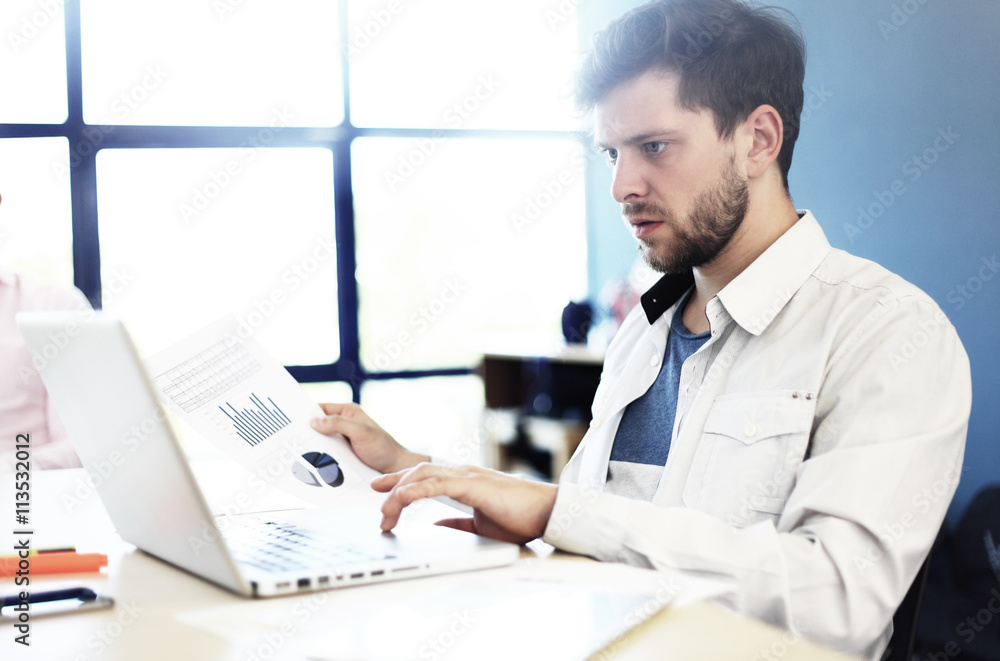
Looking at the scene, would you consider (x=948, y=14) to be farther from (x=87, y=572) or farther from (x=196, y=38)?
(x=196, y=38)

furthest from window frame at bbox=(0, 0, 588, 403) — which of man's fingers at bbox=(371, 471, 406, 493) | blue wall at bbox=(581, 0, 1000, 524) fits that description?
man's fingers at bbox=(371, 471, 406, 493)

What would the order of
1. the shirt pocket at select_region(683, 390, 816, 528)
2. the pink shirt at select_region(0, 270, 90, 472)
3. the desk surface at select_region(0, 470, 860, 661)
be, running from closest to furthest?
the desk surface at select_region(0, 470, 860, 661) → the shirt pocket at select_region(683, 390, 816, 528) → the pink shirt at select_region(0, 270, 90, 472)

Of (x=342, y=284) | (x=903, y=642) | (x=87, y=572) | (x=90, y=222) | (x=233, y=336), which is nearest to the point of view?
(x=87, y=572)

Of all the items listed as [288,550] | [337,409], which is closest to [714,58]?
[337,409]

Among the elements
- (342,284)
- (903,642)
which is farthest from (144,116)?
(903,642)

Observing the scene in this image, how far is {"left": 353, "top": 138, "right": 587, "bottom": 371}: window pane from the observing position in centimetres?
407

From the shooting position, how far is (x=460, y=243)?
4.18 metres

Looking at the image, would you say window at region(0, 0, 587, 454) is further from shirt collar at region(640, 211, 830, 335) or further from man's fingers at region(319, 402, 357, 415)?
man's fingers at region(319, 402, 357, 415)

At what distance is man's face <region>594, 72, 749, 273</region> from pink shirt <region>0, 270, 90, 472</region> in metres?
1.45

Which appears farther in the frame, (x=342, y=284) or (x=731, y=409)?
(x=342, y=284)

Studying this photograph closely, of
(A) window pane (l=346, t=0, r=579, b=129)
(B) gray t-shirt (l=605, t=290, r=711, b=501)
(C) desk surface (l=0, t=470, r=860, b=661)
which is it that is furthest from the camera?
(A) window pane (l=346, t=0, r=579, b=129)

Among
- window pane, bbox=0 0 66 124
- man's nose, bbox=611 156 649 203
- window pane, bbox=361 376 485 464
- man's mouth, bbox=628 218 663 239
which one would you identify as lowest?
window pane, bbox=361 376 485 464

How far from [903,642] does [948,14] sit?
1857mm

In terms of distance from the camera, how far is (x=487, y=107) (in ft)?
13.8
